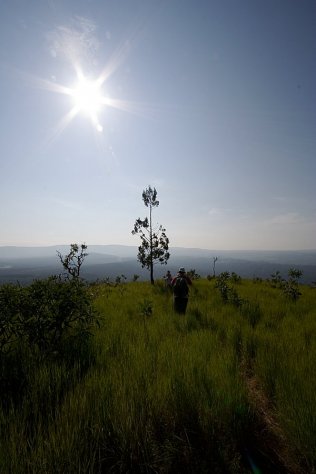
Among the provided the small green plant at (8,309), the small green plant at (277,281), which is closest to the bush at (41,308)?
the small green plant at (8,309)

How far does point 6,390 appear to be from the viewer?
4078mm

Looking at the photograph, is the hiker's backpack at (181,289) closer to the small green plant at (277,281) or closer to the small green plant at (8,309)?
the small green plant at (8,309)

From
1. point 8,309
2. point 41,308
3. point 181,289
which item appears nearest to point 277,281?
point 181,289

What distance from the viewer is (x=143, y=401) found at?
348cm

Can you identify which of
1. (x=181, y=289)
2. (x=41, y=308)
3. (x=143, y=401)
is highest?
(x=41, y=308)

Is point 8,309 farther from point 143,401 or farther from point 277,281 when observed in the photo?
point 277,281

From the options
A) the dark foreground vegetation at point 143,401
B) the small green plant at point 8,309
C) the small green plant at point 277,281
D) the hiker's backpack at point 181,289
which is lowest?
the small green plant at point 277,281

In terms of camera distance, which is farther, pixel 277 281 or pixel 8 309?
pixel 277 281

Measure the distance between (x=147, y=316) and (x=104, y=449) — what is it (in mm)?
7103

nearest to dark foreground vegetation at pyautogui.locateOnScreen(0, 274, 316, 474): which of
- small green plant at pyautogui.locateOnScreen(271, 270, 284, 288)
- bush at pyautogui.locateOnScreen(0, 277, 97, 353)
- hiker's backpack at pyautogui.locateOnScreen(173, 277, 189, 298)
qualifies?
bush at pyautogui.locateOnScreen(0, 277, 97, 353)

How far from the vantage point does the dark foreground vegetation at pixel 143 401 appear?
2758 millimetres

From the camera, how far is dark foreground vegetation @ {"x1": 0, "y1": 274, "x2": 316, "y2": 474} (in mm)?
2758

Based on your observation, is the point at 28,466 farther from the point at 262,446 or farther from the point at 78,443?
the point at 262,446

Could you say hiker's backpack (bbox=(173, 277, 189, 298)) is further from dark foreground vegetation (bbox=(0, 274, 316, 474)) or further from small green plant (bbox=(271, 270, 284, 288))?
small green plant (bbox=(271, 270, 284, 288))
